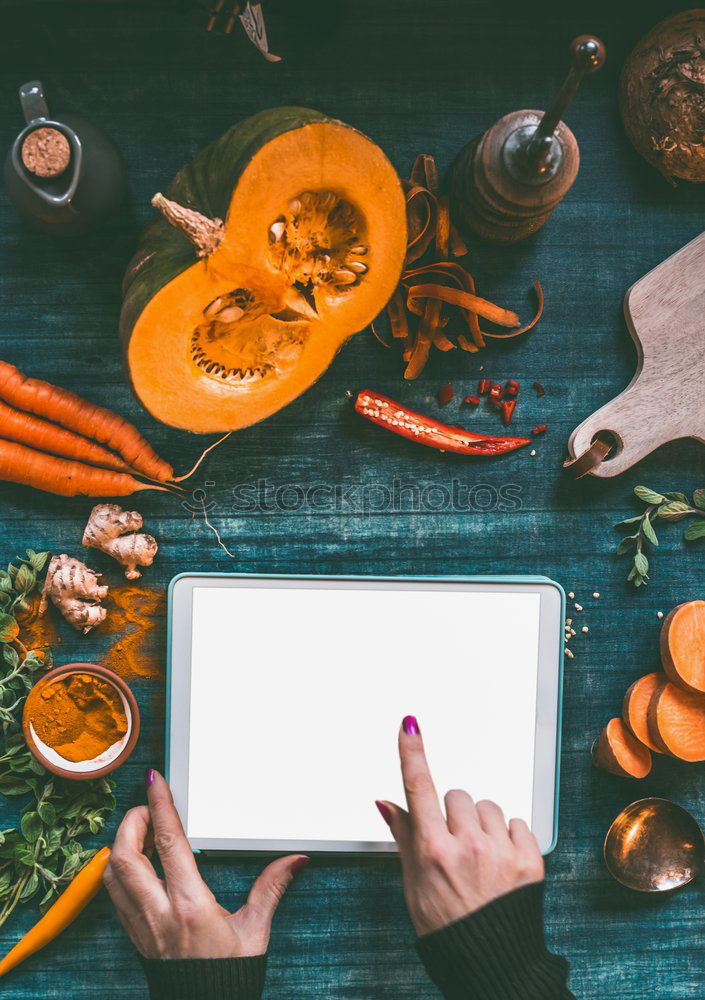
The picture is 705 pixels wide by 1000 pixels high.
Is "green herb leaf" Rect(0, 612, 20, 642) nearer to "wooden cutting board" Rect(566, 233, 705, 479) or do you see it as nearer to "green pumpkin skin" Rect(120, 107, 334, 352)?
"green pumpkin skin" Rect(120, 107, 334, 352)

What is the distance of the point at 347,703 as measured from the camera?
985 mm

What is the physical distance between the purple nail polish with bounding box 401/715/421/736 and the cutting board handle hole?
1.45 ft

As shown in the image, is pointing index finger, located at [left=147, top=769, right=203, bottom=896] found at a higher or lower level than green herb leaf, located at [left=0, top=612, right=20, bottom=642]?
lower

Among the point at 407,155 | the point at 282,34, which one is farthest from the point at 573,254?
the point at 282,34

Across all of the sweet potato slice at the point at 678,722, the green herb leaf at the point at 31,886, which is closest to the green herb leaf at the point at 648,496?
the sweet potato slice at the point at 678,722

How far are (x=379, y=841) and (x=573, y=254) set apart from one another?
0.85 m

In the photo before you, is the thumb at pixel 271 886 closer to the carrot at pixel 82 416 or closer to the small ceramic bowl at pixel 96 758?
the small ceramic bowl at pixel 96 758

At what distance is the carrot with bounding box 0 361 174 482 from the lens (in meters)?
0.96

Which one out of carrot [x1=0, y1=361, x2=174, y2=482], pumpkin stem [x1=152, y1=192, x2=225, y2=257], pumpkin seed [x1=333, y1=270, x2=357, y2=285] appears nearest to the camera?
pumpkin stem [x1=152, y1=192, x2=225, y2=257]

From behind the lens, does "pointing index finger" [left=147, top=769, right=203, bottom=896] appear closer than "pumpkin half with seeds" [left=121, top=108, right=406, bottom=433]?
No

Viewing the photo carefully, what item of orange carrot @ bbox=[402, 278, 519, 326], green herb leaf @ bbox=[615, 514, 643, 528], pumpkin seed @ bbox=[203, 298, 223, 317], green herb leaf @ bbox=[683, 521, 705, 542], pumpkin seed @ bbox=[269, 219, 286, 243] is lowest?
green herb leaf @ bbox=[615, 514, 643, 528]

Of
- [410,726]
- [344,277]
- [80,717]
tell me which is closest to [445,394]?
[344,277]

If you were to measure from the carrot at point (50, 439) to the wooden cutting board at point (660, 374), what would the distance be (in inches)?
25.3

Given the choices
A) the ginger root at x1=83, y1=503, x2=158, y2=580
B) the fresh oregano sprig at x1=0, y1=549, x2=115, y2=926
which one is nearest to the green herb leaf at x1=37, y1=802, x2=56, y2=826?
the fresh oregano sprig at x1=0, y1=549, x2=115, y2=926
